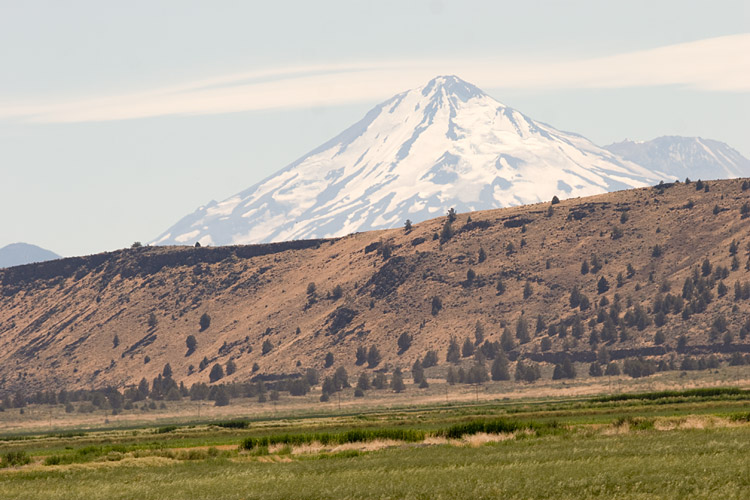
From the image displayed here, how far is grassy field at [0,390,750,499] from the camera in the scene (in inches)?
1646

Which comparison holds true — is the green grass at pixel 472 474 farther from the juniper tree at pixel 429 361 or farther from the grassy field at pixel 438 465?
the juniper tree at pixel 429 361

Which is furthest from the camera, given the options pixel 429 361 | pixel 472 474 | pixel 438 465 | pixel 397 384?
pixel 429 361

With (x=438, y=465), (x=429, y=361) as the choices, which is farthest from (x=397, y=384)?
(x=438, y=465)

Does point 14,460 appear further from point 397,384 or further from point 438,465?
point 397,384

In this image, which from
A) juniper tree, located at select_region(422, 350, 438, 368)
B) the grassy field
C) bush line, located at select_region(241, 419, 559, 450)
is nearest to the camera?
the grassy field

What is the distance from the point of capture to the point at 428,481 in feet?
148

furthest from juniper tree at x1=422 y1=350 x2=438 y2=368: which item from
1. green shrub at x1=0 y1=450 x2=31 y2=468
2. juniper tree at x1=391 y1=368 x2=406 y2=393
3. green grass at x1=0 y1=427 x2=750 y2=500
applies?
green grass at x1=0 y1=427 x2=750 y2=500

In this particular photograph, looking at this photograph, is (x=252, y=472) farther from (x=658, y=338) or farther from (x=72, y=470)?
(x=658, y=338)

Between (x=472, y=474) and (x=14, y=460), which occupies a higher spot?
(x=472, y=474)

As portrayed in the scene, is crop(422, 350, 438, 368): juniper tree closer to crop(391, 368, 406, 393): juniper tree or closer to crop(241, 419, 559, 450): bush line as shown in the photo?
crop(391, 368, 406, 393): juniper tree

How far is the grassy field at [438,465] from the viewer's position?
137 feet

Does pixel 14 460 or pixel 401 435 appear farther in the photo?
pixel 401 435

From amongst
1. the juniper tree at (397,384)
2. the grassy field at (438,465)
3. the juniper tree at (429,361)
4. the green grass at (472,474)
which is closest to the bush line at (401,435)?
→ the grassy field at (438,465)

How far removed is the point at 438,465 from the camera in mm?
50219
